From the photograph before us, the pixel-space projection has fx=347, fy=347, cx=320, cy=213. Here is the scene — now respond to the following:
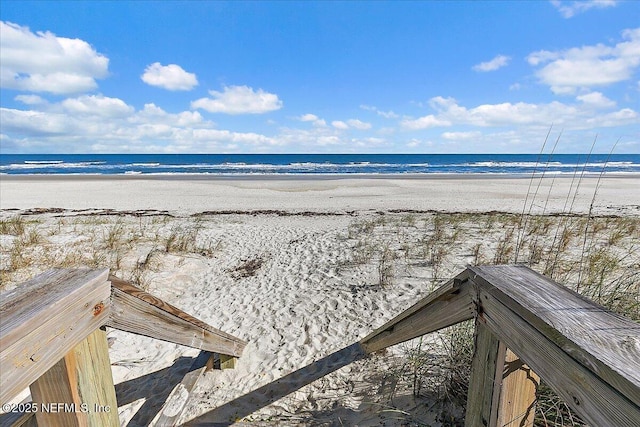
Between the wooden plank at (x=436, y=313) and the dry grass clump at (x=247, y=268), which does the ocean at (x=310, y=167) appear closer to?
the dry grass clump at (x=247, y=268)

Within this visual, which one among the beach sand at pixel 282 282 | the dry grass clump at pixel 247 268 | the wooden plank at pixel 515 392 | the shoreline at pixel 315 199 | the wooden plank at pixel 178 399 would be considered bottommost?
the shoreline at pixel 315 199

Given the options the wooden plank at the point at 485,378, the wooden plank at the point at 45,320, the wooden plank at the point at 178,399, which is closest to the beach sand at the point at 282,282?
the wooden plank at the point at 178,399

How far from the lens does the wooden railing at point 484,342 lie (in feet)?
2.55

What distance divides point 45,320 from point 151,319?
761 mm

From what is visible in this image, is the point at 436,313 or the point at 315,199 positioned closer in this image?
the point at 436,313

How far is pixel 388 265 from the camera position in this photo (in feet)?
19.6

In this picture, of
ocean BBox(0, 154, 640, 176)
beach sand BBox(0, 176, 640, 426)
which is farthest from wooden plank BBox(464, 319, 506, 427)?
ocean BBox(0, 154, 640, 176)

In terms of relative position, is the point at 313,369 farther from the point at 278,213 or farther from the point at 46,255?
the point at 278,213

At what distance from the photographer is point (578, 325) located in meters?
0.88

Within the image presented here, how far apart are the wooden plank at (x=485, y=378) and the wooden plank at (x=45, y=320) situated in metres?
1.38

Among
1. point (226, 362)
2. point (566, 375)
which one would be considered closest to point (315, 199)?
point (226, 362)

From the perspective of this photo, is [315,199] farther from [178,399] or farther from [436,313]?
[436,313]

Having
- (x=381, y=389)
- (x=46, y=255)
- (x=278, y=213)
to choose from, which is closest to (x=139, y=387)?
(x=381, y=389)

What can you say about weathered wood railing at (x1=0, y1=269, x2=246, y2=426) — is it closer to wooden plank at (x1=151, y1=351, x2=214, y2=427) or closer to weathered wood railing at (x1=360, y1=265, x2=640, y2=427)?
wooden plank at (x1=151, y1=351, x2=214, y2=427)
